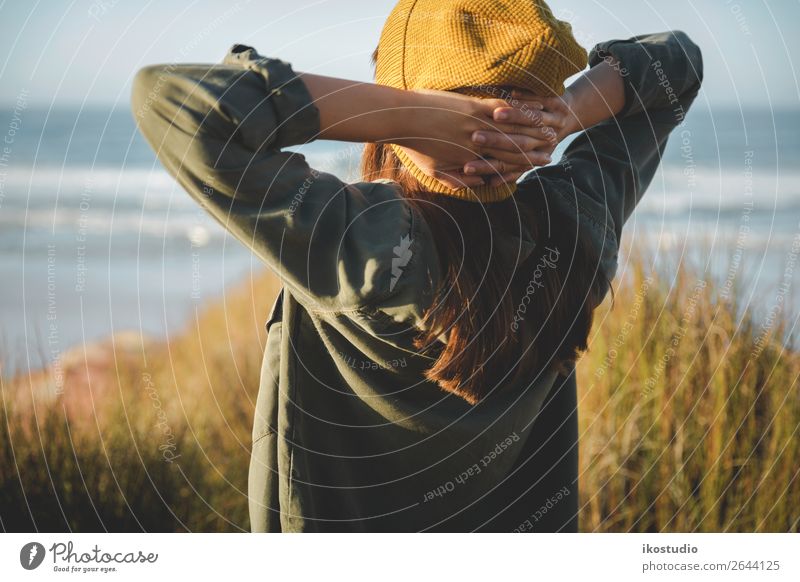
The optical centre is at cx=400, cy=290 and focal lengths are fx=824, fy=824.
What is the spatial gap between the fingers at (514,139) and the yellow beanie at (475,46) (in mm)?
58

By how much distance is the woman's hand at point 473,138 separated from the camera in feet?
3.20

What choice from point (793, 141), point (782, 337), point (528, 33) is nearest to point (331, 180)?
point (528, 33)

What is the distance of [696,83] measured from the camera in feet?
4.61

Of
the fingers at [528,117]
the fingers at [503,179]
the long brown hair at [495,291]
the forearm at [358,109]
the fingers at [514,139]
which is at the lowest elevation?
the long brown hair at [495,291]

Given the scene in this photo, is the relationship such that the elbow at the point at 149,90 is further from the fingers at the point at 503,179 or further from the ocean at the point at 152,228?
the ocean at the point at 152,228

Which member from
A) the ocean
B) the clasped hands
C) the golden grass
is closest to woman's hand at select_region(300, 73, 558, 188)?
the clasped hands

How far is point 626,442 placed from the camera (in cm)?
224

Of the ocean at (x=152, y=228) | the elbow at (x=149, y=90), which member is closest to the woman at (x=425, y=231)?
the elbow at (x=149, y=90)

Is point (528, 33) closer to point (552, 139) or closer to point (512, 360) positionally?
point (552, 139)

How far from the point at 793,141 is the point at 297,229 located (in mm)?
7645
